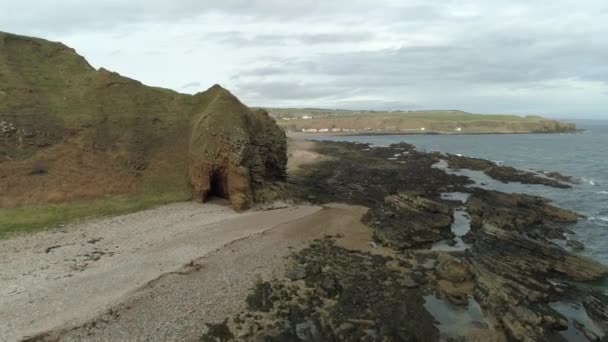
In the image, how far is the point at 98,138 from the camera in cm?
4019

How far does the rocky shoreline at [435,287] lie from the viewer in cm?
1870

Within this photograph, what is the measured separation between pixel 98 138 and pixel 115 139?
155 cm

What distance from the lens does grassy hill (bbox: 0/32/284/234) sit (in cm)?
3375

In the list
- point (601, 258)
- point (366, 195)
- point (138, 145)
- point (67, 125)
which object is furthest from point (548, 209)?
point (67, 125)

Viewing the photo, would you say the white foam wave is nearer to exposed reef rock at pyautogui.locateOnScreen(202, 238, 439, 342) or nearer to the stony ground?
the stony ground

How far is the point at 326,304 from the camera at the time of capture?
21.1 m

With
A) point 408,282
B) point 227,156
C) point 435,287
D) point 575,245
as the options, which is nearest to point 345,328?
point 408,282

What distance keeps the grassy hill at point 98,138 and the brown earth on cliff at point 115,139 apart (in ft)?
0.31

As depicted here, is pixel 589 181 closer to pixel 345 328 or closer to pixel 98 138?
pixel 345 328

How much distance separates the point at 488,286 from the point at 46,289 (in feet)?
77.7

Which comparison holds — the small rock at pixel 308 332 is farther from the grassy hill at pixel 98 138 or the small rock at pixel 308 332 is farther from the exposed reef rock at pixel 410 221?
the grassy hill at pixel 98 138

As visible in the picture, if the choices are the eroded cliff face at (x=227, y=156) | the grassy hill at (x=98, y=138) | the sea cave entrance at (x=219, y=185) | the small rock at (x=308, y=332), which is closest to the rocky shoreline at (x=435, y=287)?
the small rock at (x=308, y=332)

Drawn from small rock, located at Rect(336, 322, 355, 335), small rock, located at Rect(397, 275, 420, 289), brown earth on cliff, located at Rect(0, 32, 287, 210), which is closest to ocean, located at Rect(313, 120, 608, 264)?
small rock, located at Rect(397, 275, 420, 289)

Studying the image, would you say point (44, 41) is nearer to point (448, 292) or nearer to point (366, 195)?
point (366, 195)
